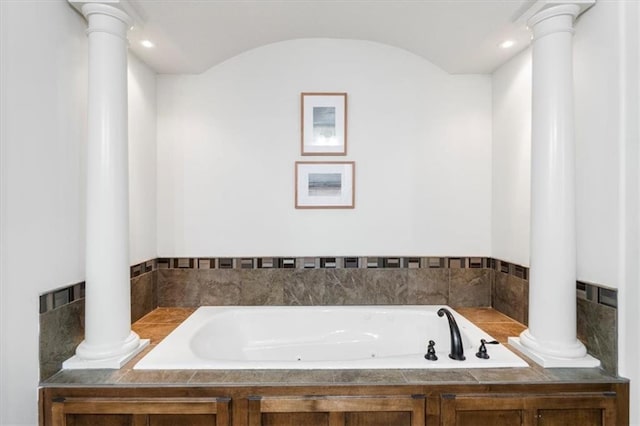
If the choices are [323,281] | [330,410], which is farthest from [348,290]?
[330,410]

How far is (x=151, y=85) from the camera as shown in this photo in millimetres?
2654

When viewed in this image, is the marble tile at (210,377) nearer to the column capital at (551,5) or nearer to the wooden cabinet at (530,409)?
the wooden cabinet at (530,409)

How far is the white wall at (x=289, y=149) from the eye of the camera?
2713 millimetres

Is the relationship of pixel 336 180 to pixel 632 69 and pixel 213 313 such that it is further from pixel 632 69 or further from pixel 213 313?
pixel 632 69

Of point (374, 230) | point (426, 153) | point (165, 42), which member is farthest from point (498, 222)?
point (165, 42)

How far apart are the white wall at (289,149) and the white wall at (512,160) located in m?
0.32

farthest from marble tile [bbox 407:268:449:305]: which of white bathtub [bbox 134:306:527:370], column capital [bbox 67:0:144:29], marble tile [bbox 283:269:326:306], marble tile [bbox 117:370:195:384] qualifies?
column capital [bbox 67:0:144:29]

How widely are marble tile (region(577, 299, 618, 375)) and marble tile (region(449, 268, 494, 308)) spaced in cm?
89

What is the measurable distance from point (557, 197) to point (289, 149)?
1.73 metres

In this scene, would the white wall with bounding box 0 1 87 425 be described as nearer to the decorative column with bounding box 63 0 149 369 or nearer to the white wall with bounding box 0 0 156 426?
the white wall with bounding box 0 0 156 426

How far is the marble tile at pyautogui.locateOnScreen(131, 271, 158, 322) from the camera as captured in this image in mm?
2408

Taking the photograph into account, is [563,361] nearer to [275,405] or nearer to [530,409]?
[530,409]

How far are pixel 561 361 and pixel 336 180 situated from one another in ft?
5.61

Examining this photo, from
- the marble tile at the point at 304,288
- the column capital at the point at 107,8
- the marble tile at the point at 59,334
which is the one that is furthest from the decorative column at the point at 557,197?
the marble tile at the point at 59,334
